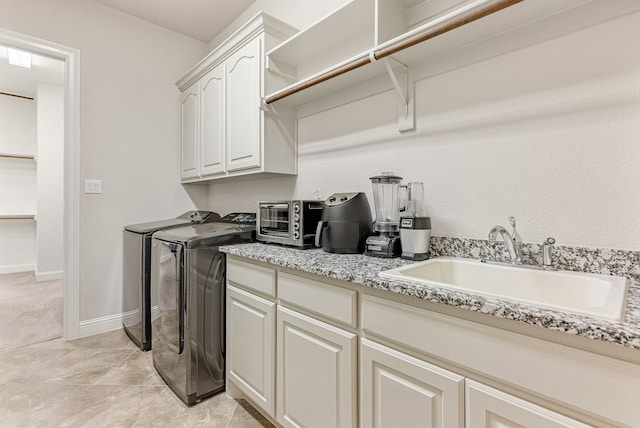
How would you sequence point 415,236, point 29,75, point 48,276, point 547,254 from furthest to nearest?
point 48,276 → point 29,75 → point 415,236 → point 547,254

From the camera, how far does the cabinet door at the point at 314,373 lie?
1074 mm

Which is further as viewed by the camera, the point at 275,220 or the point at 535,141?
the point at 275,220

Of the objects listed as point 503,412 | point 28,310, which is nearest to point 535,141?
point 503,412

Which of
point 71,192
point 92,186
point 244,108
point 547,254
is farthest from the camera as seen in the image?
point 92,186

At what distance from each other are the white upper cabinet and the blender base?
96cm

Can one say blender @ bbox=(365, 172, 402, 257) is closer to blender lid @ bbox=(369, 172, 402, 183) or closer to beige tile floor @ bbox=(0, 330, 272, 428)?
blender lid @ bbox=(369, 172, 402, 183)

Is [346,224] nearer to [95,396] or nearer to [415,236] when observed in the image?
[415,236]

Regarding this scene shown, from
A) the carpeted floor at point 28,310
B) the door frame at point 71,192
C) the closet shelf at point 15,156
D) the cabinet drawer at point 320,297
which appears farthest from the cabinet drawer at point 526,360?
the closet shelf at point 15,156

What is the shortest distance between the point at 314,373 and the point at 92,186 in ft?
8.13

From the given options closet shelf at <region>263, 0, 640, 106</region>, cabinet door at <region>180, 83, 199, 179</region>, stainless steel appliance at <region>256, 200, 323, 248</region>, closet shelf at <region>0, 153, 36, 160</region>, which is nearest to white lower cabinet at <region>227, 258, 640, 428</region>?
stainless steel appliance at <region>256, 200, 323, 248</region>

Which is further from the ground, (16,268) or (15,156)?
(15,156)

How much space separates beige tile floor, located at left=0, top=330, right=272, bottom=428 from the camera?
5.03ft

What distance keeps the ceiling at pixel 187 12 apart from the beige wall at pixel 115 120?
94 mm

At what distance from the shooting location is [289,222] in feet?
5.52
